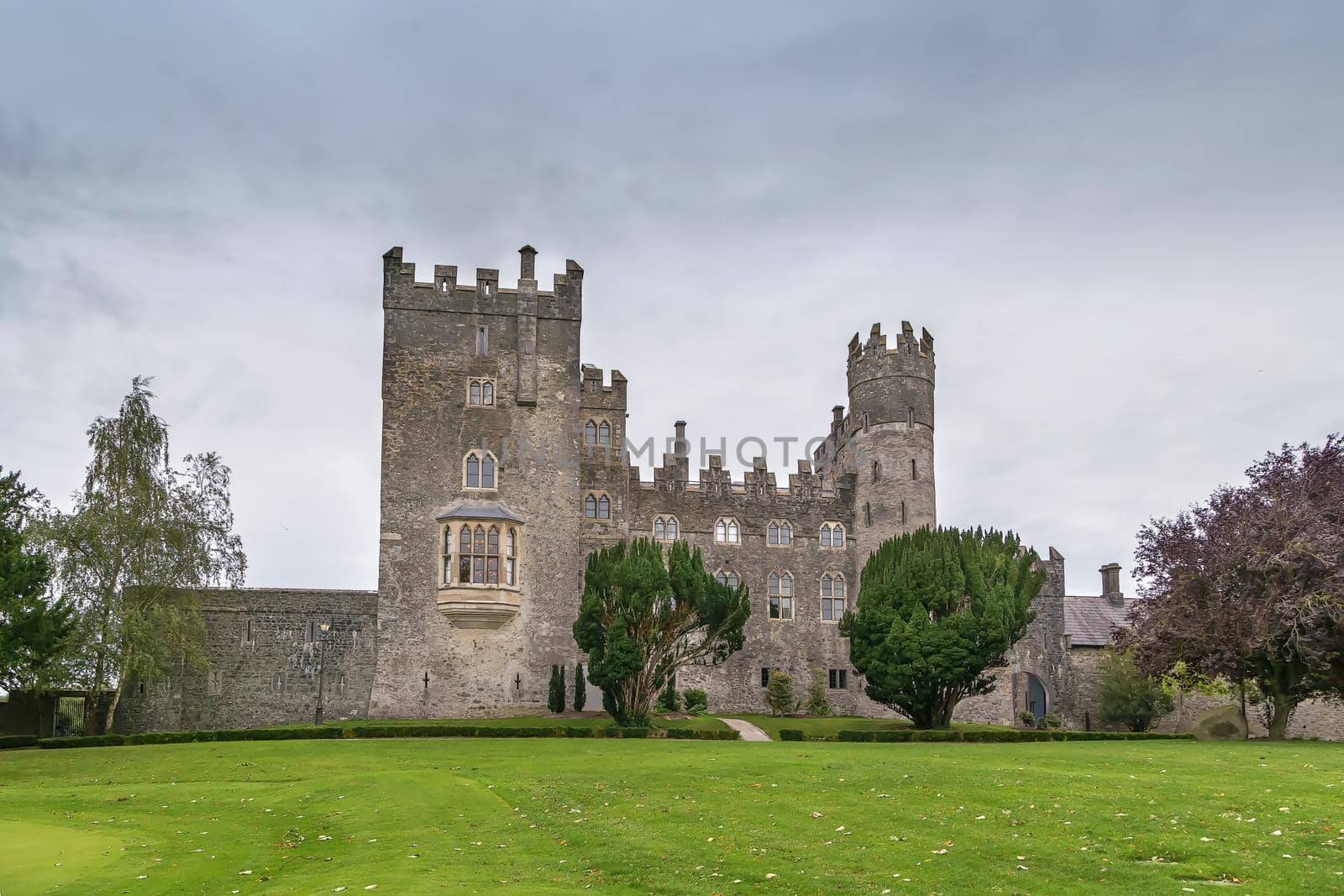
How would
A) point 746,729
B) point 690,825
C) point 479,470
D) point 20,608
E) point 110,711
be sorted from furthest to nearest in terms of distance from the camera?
point 479,470
point 110,711
point 746,729
point 20,608
point 690,825

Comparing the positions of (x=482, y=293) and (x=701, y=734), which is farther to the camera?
(x=482, y=293)

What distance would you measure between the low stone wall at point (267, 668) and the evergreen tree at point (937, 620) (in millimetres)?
18497

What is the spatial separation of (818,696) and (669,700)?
7.36 meters

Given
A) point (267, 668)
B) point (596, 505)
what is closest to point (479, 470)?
point (596, 505)

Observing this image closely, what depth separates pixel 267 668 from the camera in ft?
149

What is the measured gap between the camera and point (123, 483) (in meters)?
44.6

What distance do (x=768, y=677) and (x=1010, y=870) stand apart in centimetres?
3944

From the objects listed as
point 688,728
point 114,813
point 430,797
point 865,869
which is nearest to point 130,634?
point 688,728

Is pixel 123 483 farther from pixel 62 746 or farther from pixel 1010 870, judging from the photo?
pixel 1010 870

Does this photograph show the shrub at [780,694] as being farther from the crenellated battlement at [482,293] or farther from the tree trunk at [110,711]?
the tree trunk at [110,711]

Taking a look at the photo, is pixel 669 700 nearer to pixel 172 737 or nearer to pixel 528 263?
pixel 528 263

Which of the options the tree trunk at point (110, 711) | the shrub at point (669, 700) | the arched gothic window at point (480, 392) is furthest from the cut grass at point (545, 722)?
the arched gothic window at point (480, 392)

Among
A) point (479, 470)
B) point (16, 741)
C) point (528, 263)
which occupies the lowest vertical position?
point (16, 741)

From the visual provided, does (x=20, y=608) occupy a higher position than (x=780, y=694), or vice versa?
(x=20, y=608)
